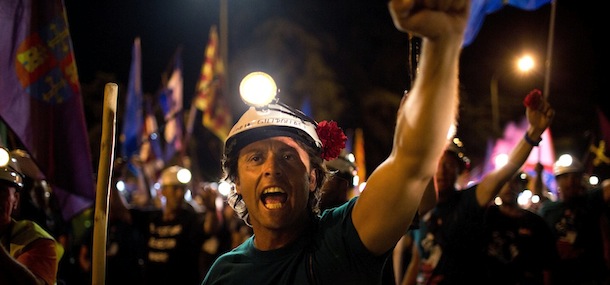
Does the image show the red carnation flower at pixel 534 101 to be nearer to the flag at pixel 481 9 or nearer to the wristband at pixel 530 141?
the wristband at pixel 530 141

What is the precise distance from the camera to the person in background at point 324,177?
196cm

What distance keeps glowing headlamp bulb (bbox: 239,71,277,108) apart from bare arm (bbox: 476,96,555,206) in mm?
2731

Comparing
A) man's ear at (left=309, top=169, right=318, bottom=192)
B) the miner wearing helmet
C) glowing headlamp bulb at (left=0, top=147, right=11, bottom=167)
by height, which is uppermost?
glowing headlamp bulb at (left=0, top=147, right=11, bottom=167)

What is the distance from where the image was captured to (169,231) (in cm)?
851

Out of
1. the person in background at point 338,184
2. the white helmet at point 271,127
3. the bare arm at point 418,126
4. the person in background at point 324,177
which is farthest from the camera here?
the person in background at point 338,184

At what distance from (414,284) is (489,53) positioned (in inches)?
1150

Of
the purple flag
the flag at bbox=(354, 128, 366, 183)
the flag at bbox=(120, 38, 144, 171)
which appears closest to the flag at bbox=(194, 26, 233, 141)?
the flag at bbox=(120, 38, 144, 171)

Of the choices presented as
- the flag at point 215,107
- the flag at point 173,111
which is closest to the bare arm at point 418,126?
the flag at point 173,111

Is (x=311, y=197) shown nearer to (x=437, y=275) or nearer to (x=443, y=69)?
(x=443, y=69)

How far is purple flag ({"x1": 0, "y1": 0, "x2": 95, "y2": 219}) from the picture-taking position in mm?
4527

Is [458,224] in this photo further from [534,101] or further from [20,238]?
[20,238]

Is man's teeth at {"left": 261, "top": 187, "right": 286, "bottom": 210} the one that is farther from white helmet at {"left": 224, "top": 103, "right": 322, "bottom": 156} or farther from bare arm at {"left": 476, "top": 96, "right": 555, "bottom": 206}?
bare arm at {"left": 476, "top": 96, "right": 555, "bottom": 206}

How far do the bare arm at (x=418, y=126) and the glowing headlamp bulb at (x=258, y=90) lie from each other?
0.87m

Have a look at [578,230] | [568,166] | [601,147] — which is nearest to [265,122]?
[578,230]
